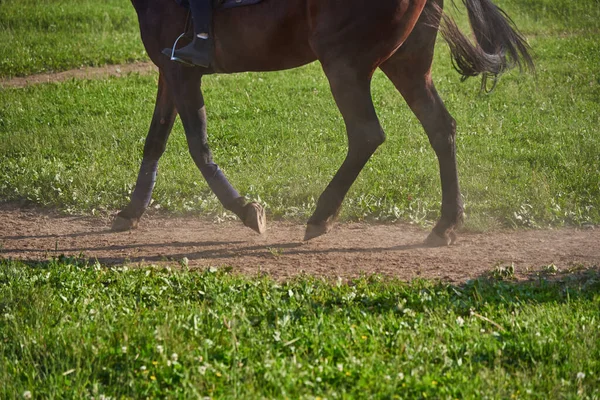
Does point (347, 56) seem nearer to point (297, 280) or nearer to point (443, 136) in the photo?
point (443, 136)

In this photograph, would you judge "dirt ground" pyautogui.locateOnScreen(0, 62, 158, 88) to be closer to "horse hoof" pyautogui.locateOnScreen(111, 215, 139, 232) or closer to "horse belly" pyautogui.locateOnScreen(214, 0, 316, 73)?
"horse hoof" pyautogui.locateOnScreen(111, 215, 139, 232)

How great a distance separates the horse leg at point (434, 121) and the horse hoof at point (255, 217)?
126 cm

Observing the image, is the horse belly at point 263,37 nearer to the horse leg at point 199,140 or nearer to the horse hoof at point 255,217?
the horse leg at point 199,140

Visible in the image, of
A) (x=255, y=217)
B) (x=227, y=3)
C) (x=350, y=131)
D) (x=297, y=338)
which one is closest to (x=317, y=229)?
(x=255, y=217)

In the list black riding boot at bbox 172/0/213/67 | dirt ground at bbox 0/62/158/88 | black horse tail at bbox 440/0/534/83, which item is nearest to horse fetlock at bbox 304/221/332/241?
black riding boot at bbox 172/0/213/67

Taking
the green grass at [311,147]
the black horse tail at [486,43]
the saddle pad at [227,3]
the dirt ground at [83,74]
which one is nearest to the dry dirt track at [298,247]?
the green grass at [311,147]

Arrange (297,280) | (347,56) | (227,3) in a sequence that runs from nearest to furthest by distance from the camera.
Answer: (297,280) < (347,56) < (227,3)

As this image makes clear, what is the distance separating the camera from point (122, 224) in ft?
22.9

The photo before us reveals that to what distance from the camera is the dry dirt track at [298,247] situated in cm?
566

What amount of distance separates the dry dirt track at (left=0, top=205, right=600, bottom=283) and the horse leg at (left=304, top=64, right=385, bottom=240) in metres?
0.26

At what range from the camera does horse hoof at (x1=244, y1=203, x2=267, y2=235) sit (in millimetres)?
6211

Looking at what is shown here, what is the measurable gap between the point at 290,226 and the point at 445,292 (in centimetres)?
221

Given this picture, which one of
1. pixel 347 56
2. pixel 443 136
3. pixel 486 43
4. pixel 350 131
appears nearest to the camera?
pixel 347 56

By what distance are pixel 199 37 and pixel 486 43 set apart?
223cm
